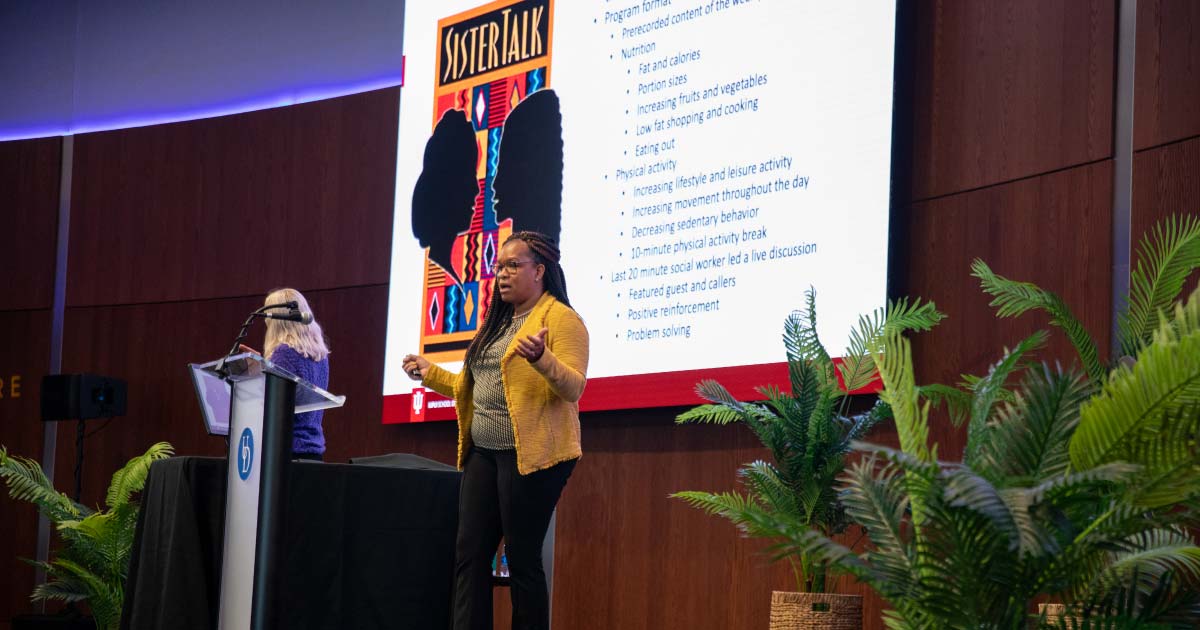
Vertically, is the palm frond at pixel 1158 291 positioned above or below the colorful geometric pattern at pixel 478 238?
below

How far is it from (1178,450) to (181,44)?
6930 mm

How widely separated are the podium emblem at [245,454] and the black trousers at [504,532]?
711mm

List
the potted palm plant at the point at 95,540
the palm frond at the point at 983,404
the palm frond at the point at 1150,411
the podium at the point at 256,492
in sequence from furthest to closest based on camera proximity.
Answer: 1. the potted palm plant at the point at 95,540
2. the podium at the point at 256,492
3. the palm frond at the point at 983,404
4. the palm frond at the point at 1150,411

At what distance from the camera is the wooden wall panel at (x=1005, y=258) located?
418 centimetres

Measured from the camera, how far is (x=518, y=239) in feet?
12.2

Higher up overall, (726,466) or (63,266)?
(63,266)

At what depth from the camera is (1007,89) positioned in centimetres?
446

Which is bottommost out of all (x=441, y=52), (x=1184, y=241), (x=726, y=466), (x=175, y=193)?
(x=726, y=466)

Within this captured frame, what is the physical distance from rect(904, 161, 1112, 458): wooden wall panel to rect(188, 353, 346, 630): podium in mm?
2407

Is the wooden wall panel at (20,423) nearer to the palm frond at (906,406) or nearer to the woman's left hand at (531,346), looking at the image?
the woman's left hand at (531,346)

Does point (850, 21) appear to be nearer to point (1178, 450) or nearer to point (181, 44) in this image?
point (1178, 450)

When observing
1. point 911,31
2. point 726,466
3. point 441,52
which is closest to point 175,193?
point 441,52

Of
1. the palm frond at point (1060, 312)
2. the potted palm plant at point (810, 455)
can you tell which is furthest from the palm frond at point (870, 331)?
the palm frond at point (1060, 312)

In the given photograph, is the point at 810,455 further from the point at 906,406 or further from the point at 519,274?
the point at 519,274
